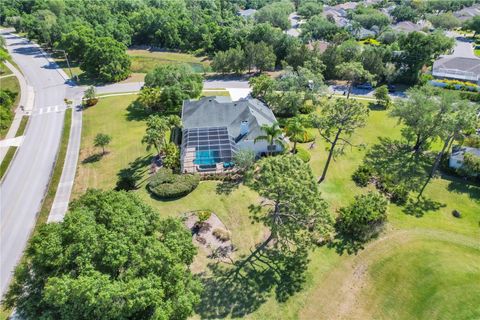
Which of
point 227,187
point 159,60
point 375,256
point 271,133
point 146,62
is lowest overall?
point 159,60

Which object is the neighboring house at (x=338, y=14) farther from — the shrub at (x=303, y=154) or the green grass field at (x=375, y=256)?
the green grass field at (x=375, y=256)

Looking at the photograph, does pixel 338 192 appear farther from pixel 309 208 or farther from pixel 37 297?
pixel 37 297

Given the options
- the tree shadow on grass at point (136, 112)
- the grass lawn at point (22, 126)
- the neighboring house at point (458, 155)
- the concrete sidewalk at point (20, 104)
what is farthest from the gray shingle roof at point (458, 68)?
the concrete sidewalk at point (20, 104)

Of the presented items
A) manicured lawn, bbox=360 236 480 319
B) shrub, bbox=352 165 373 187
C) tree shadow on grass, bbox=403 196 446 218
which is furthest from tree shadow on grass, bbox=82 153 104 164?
tree shadow on grass, bbox=403 196 446 218

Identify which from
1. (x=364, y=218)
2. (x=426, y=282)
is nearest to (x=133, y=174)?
(x=364, y=218)

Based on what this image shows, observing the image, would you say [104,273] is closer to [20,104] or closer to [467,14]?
[20,104]

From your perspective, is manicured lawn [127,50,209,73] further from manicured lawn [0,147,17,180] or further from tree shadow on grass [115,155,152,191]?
tree shadow on grass [115,155,152,191]

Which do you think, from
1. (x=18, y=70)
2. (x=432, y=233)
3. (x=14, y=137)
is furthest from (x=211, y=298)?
(x=18, y=70)
